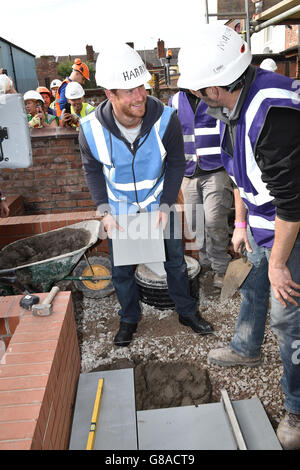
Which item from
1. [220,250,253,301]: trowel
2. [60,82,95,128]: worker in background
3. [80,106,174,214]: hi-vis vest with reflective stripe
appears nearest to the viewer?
[220,250,253,301]: trowel

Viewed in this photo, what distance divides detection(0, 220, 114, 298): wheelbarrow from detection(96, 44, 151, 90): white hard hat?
4.80ft

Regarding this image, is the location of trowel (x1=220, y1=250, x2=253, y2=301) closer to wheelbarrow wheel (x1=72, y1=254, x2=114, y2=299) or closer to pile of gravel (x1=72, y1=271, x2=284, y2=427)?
pile of gravel (x1=72, y1=271, x2=284, y2=427)

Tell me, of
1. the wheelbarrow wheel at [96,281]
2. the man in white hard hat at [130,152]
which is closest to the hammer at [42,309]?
the man in white hard hat at [130,152]

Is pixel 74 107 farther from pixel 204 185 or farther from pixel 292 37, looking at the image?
Answer: pixel 292 37

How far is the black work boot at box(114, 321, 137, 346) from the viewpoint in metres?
3.11

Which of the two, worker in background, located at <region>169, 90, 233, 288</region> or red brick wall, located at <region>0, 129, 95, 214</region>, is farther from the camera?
red brick wall, located at <region>0, 129, 95, 214</region>

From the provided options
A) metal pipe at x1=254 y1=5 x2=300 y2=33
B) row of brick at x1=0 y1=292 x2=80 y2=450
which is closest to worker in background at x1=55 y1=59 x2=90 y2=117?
metal pipe at x1=254 y1=5 x2=300 y2=33

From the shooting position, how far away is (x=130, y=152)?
257 centimetres

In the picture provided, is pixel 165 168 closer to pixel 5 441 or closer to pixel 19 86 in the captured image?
pixel 5 441

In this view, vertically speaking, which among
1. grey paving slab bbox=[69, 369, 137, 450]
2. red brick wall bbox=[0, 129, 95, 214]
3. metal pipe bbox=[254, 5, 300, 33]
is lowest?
grey paving slab bbox=[69, 369, 137, 450]

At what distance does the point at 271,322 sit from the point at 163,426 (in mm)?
837

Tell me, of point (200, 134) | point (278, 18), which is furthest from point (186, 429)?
point (278, 18)

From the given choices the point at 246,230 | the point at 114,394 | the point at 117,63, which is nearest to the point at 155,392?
the point at 114,394

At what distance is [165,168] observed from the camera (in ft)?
9.30
